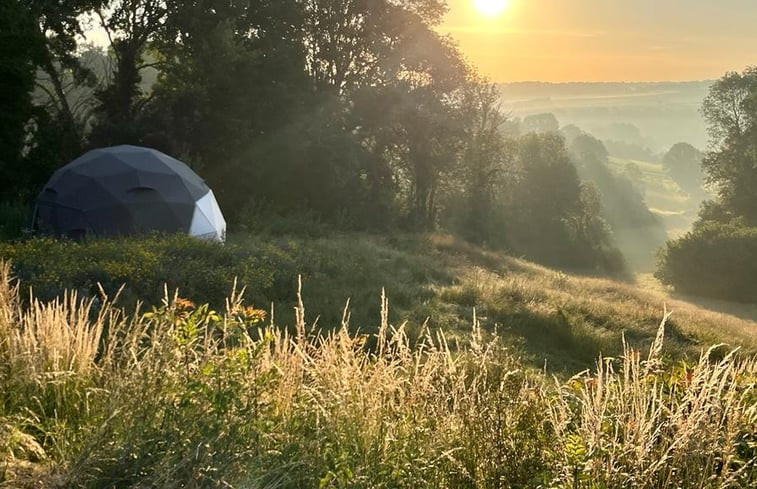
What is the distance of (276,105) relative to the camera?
96.7ft

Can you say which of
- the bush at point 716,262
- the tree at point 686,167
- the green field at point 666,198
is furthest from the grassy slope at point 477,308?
the tree at point 686,167

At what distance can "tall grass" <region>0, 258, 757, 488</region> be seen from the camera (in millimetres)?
3523

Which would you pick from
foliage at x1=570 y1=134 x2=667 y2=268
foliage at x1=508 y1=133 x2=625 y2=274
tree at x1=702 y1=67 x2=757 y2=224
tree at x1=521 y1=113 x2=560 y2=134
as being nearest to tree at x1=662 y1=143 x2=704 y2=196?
tree at x1=521 y1=113 x2=560 y2=134

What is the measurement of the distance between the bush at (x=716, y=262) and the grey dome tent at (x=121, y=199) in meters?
33.5

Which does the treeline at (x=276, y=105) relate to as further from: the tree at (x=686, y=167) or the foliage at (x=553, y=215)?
the tree at (x=686, y=167)

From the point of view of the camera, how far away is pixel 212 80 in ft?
86.1

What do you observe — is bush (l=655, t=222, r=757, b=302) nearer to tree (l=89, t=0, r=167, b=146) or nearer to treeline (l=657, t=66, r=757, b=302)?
treeline (l=657, t=66, r=757, b=302)

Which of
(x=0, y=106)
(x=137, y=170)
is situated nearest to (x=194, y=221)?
(x=137, y=170)

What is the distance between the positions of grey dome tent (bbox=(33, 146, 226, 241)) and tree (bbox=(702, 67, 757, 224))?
39.4 meters

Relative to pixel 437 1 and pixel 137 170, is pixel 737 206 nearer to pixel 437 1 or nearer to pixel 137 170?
pixel 437 1

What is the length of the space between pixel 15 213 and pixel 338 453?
17.8 metres

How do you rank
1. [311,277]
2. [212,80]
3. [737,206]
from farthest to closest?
[737,206] < [212,80] < [311,277]

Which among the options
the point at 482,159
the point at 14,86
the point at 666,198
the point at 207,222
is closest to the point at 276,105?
the point at 14,86

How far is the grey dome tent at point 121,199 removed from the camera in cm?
1675
